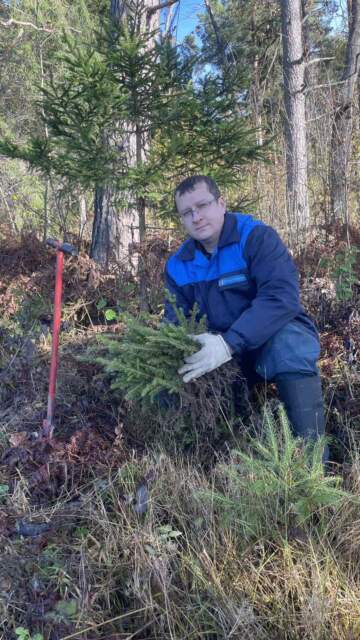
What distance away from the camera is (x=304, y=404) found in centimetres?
249

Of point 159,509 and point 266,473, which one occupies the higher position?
point 266,473

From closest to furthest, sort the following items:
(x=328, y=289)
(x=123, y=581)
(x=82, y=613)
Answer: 1. (x=82, y=613)
2. (x=123, y=581)
3. (x=328, y=289)

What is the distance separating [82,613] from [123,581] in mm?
200

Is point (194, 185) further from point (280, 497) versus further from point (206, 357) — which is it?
point (280, 497)

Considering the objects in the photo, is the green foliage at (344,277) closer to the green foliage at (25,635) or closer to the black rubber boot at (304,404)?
the black rubber boot at (304,404)

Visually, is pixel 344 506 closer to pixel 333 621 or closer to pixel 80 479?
pixel 333 621

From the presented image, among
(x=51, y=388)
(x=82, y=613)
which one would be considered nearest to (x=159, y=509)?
(x=82, y=613)

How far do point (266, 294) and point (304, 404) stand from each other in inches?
23.9

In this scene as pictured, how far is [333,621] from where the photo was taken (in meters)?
1.61

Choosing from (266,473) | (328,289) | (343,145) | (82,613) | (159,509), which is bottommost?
(82,613)

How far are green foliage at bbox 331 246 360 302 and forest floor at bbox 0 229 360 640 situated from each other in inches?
0.9

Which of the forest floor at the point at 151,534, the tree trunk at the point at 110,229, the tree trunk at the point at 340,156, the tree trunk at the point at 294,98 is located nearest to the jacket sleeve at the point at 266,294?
the forest floor at the point at 151,534

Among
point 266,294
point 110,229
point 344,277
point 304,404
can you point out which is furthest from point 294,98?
point 304,404

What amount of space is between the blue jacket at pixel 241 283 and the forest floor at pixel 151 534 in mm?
537
